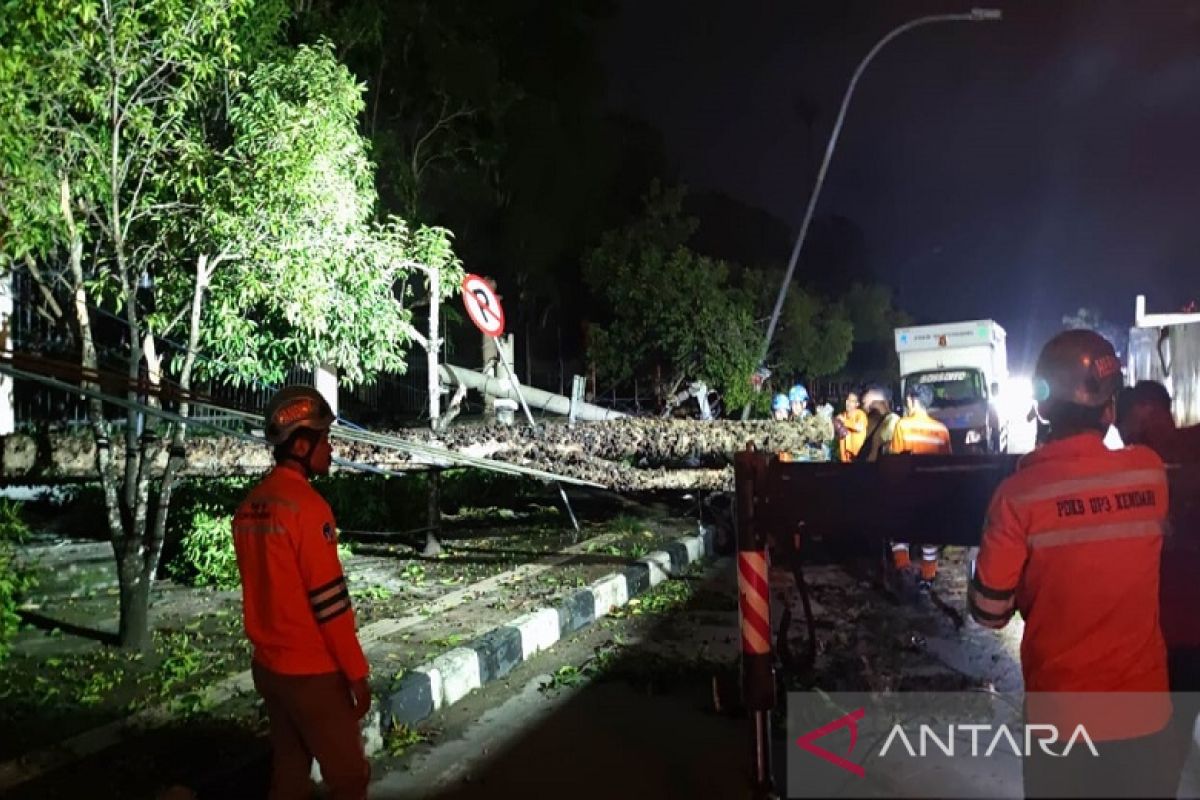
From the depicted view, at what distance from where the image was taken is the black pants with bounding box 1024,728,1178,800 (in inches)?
86.0

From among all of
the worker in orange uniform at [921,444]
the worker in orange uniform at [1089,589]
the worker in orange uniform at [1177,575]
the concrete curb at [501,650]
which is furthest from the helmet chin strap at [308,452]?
the worker in orange uniform at [921,444]

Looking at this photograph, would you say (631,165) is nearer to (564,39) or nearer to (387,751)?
(564,39)

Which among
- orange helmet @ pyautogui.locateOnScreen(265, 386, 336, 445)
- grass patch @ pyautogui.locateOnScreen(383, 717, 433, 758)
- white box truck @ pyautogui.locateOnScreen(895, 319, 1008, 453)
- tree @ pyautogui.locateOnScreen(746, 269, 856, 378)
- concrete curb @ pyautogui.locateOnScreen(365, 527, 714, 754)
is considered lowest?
grass patch @ pyautogui.locateOnScreen(383, 717, 433, 758)

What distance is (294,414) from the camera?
10.3ft

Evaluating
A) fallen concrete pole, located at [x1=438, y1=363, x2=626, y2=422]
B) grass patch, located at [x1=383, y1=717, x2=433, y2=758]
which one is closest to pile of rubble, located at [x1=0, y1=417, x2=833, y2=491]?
fallen concrete pole, located at [x1=438, y1=363, x2=626, y2=422]

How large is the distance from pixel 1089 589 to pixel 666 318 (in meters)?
19.1

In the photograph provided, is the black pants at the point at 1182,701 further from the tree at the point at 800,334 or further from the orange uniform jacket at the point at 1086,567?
the tree at the point at 800,334

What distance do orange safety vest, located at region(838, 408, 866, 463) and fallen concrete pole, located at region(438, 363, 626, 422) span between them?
6.36 metres

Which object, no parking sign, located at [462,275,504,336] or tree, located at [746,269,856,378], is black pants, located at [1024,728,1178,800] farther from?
tree, located at [746,269,856,378]

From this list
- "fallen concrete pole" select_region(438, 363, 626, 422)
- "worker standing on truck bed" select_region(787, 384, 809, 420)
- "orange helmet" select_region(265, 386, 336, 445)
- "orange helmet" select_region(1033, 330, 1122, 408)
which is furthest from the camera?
"worker standing on truck bed" select_region(787, 384, 809, 420)

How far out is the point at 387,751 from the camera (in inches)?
184

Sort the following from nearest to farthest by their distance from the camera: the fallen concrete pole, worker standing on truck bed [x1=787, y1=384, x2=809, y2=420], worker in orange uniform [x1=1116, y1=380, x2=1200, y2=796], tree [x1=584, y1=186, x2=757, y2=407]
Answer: worker in orange uniform [x1=1116, y1=380, x2=1200, y2=796] < the fallen concrete pole < worker standing on truck bed [x1=787, y1=384, x2=809, y2=420] < tree [x1=584, y1=186, x2=757, y2=407]

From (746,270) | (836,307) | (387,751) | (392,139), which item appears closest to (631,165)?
(746,270)

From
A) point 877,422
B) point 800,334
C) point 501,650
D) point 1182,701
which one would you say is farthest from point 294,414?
point 800,334
